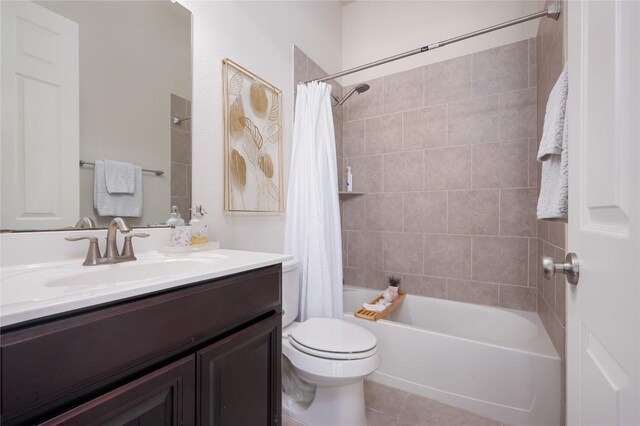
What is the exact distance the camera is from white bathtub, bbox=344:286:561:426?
1347 millimetres

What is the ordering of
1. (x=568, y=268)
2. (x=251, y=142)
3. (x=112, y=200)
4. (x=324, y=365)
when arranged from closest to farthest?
(x=568, y=268) < (x=112, y=200) < (x=324, y=365) < (x=251, y=142)

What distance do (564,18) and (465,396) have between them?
6.39 ft

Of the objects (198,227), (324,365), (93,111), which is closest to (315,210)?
(198,227)

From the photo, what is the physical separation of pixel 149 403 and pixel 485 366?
61.9 inches

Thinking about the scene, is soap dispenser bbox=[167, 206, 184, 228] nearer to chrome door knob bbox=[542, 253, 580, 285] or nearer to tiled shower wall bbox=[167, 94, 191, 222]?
tiled shower wall bbox=[167, 94, 191, 222]

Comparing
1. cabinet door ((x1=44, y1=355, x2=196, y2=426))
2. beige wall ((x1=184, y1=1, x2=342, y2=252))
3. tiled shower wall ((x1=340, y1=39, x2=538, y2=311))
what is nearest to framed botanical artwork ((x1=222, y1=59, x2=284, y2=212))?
beige wall ((x1=184, y1=1, x2=342, y2=252))

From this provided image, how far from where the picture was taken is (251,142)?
1560 mm

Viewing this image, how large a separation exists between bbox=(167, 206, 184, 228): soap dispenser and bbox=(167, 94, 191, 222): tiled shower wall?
0.6 inches

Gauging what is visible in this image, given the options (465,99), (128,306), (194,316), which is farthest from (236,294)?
(465,99)

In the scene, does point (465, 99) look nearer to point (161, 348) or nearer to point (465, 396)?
point (465, 396)

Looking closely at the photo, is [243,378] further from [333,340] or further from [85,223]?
[85,223]

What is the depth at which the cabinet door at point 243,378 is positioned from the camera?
2.41ft

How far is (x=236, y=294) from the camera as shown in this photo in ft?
2.72

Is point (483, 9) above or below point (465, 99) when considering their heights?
above
